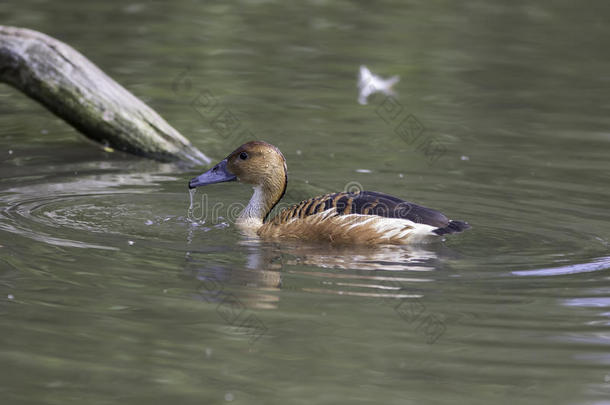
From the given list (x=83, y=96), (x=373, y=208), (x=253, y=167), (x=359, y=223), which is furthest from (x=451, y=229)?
(x=83, y=96)

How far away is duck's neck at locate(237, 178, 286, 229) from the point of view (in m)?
9.05

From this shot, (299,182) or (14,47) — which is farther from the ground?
(14,47)

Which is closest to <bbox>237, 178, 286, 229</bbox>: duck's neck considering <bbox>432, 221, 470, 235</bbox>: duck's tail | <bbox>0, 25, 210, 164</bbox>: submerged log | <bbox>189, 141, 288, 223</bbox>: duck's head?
<bbox>189, 141, 288, 223</bbox>: duck's head

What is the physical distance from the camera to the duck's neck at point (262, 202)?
9055 millimetres

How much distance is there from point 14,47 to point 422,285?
637 cm

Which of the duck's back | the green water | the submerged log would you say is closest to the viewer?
the green water

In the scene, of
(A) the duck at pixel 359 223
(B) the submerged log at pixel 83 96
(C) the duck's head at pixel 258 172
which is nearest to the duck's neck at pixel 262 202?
(C) the duck's head at pixel 258 172

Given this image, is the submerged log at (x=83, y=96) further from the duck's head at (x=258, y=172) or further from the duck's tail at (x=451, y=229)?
the duck's tail at (x=451, y=229)

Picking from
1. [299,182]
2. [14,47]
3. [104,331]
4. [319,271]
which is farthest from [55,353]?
[14,47]

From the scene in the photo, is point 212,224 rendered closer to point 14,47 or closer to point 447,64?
point 14,47

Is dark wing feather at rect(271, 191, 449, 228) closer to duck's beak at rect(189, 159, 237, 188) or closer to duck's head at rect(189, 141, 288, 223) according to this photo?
duck's head at rect(189, 141, 288, 223)

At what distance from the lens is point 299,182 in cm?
1074

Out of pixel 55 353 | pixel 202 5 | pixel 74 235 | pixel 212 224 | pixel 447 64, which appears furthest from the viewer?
pixel 202 5

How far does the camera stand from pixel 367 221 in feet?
27.1
